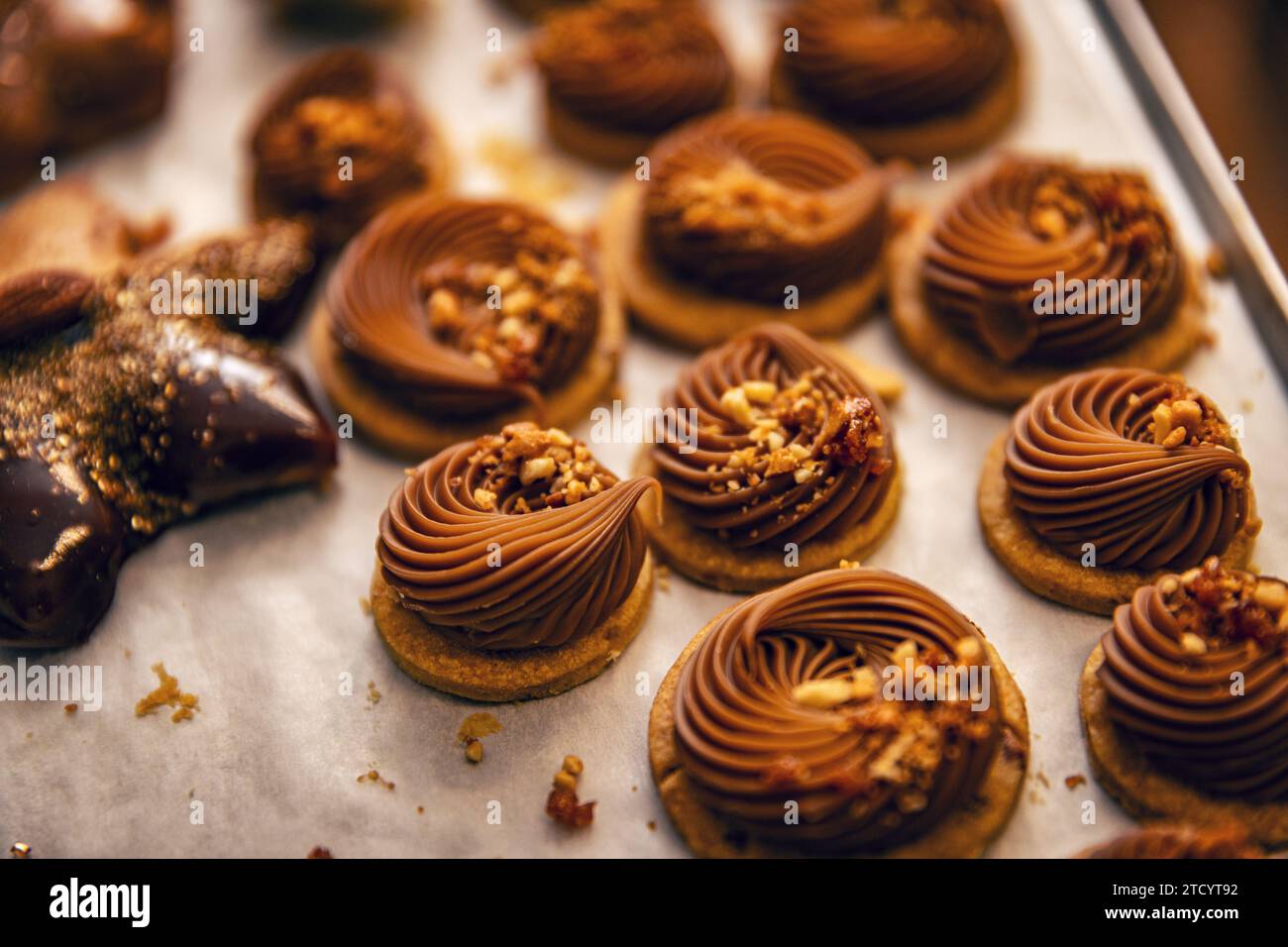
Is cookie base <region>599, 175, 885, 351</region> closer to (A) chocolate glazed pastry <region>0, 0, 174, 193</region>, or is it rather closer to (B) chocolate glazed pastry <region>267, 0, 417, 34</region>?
(B) chocolate glazed pastry <region>267, 0, 417, 34</region>

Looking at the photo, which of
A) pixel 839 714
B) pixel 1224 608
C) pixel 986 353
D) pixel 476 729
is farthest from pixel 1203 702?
pixel 476 729

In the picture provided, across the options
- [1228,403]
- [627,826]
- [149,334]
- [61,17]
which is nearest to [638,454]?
[627,826]

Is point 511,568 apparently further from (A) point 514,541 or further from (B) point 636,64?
(B) point 636,64

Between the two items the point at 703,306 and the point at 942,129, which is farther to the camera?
the point at 942,129

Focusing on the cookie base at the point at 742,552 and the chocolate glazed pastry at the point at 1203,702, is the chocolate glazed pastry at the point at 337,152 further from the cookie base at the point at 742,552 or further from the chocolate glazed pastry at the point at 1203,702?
the chocolate glazed pastry at the point at 1203,702

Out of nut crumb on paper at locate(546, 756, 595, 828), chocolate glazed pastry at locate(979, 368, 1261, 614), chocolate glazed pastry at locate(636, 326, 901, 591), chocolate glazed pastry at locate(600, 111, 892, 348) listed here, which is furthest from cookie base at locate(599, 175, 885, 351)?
nut crumb on paper at locate(546, 756, 595, 828)

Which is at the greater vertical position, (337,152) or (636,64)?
(636,64)

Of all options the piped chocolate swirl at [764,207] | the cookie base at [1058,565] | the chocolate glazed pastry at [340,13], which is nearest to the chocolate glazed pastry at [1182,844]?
the cookie base at [1058,565]
